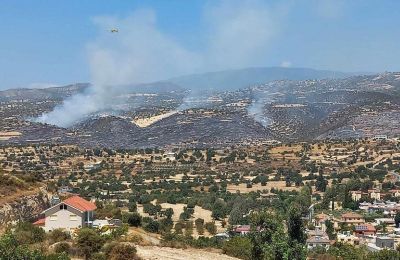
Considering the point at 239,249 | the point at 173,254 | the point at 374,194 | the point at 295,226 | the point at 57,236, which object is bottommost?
the point at 374,194

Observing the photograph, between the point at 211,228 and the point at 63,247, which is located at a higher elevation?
the point at 63,247

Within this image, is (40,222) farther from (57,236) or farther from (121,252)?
(121,252)

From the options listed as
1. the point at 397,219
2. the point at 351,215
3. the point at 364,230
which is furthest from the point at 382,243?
the point at 397,219

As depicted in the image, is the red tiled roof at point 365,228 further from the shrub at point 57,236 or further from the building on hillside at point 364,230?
the shrub at point 57,236

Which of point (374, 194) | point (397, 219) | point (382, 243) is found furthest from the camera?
point (374, 194)

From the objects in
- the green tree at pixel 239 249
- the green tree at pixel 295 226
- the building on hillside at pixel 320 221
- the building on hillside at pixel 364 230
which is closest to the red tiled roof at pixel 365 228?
the building on hillside at pixel 364 230

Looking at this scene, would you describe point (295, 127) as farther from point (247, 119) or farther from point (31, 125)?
point (31, 125)

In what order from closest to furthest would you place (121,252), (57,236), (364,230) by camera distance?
1. (121,252)
2. (57,236)
3. (364,230)
